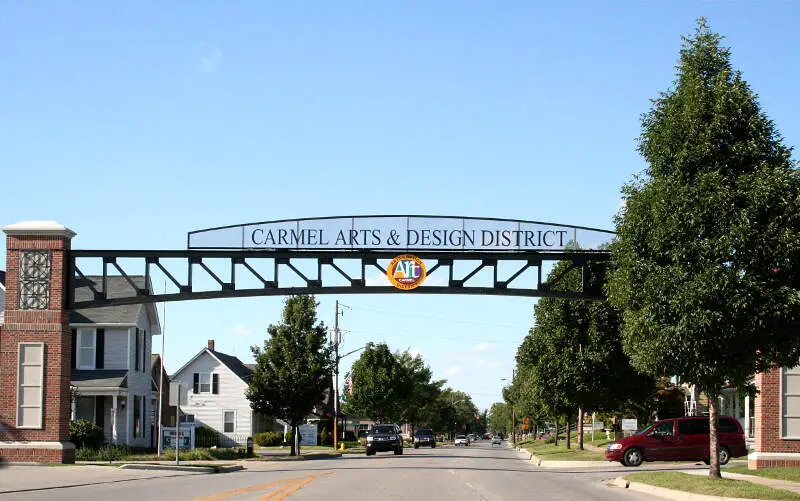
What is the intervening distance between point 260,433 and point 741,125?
169ft

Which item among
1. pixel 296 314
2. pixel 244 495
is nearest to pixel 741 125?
pixel 244 495

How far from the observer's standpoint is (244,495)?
65.8ft

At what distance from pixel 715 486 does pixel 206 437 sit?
1731 inches

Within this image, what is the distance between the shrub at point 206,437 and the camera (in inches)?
2328

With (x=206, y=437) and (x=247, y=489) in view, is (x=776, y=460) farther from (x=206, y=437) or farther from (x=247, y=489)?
(x=206, y=437)

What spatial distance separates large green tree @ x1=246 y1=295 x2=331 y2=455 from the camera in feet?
172

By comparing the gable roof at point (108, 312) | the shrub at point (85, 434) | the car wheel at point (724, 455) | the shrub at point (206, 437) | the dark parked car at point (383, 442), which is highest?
the gable roof at point (108, 312)

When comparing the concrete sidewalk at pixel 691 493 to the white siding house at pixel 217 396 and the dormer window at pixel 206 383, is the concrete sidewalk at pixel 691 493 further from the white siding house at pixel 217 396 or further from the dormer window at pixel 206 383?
the dormer window at pixel 206 383

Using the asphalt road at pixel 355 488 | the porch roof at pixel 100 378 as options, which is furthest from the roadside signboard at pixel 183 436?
the asphalt road at pixel 355 488

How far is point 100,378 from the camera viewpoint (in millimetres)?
47812

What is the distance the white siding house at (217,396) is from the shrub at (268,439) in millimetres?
629

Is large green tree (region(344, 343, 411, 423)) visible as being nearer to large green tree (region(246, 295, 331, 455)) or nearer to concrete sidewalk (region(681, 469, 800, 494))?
large green tree (region(246, 295, 331, 455))

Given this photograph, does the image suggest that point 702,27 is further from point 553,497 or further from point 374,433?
point 374,433

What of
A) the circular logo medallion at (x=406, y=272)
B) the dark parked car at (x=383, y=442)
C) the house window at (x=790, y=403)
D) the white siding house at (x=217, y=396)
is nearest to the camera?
the house window at (x=790, y=403)
